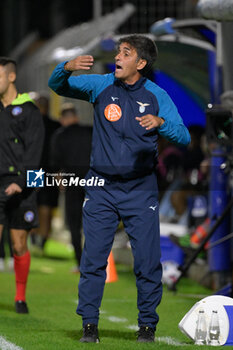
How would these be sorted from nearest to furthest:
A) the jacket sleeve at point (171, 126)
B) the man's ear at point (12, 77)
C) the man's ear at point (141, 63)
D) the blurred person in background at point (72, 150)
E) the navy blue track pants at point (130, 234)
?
the jacket sleeve at point (171, 126) → the navy blue track pants at point (130, 234) → the man's ear at point (141, 63) → the man's ear at point (12, 77) → the blurred person in background at point (72, 150)

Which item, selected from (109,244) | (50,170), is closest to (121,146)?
(109,244)

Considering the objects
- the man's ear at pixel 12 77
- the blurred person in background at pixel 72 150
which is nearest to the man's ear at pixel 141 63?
the man's ear at pixel 12 77

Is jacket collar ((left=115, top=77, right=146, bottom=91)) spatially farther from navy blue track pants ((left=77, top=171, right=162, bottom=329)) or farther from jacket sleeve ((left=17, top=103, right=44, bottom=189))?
jacket sleeve ((left=17, top=103, right=44, bottom=189))

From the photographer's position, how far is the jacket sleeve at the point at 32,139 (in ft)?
30.3

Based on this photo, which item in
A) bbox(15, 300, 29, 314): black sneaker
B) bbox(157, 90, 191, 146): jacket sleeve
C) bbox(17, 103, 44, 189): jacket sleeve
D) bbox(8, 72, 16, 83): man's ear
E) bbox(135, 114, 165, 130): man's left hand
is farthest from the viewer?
bbox(15, 300, 29, 314): black sneaker

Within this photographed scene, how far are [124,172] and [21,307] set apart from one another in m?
2.59

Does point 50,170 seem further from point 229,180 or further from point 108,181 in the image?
point 229,180

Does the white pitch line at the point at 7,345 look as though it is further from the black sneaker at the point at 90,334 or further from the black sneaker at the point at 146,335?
the black sneaker at the point at 146,335

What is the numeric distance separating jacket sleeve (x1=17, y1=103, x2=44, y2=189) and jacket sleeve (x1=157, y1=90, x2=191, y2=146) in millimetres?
1908

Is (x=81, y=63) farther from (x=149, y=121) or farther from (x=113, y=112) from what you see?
(x=149, y=121)

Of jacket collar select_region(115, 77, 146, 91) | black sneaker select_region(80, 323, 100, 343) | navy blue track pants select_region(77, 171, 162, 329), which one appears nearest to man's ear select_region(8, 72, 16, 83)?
jacket collar select_region(115, 77, 146, 91)

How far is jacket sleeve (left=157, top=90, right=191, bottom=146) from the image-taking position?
746 centimetres

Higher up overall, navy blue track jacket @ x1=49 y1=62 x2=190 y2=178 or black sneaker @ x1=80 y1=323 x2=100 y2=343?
navy blue track jacket @ x1=49 y1=62 x2=190 y2=178

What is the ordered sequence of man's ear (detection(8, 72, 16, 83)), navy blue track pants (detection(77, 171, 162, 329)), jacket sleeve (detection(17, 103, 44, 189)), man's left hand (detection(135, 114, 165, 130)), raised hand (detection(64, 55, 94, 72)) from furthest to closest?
man's ear (detection(8, 72, 16, 83)) < jacket sleeve (detection(17, 103, 44, 189)) < navy blue track pants (detection(77, 171, 162, 329)) < raised hand (detection(64, 55, 94, 72)) < man's left hand (detection(135, 114, 165, 130))
